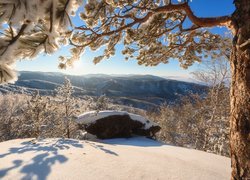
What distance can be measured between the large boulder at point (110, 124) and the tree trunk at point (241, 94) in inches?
381

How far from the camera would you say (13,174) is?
485 centimetres

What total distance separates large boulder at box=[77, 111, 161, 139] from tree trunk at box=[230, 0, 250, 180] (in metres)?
9.67

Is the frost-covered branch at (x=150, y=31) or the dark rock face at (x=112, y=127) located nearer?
the frost-covered branch at (x=150, y=31)

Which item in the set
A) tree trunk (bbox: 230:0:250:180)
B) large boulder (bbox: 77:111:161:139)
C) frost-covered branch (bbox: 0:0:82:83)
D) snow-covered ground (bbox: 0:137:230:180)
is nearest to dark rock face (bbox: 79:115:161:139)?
large boulder (bbox: 77:111:161:139)

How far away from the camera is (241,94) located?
9.12 ft

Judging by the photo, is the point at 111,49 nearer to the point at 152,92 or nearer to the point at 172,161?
the point at 172,161

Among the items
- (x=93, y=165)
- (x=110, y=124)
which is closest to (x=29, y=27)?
(x=93, y=165)

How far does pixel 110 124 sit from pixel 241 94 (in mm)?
9956

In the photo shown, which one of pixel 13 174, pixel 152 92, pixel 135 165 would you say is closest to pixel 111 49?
pixel 135 165

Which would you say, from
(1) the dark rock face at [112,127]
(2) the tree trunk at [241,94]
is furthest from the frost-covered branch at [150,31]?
(1) the dark rock face at [112,127]

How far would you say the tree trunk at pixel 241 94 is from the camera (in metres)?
2.68

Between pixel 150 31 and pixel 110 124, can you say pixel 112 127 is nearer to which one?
pixel 110 124

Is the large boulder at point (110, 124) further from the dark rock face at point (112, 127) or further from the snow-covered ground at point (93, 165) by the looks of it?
the snow-covered ground at point (93, 165)

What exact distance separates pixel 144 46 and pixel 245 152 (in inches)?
146
